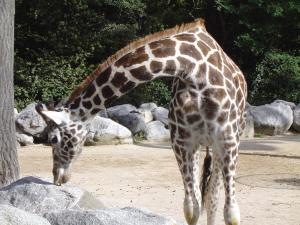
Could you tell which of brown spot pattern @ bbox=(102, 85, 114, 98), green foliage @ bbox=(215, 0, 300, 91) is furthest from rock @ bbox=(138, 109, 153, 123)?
brown spot pattern @ bbox=(102, 85, 114, 98)

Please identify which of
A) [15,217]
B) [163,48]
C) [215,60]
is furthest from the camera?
[215,60]

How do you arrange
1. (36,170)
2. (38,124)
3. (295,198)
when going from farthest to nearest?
(38,124), (36,170), (295,198)

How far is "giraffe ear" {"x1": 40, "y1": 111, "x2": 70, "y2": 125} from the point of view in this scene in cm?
445

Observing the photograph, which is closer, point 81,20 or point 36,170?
point 36,170

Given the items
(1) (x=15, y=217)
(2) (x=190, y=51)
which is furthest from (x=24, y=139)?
(1) (x=15, y=217)

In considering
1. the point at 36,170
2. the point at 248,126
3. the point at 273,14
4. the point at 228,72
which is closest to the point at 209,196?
the point at 228,72

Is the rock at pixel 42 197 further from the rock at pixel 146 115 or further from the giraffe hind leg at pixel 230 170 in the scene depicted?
the rock at pixel 146 115

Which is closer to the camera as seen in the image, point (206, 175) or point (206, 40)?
point (206, 40)

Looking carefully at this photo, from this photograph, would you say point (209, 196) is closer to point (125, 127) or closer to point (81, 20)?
point (125, 127)

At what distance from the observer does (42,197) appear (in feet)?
→ 16.2

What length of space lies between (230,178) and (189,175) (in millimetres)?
341

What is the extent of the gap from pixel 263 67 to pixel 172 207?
13.8 meters

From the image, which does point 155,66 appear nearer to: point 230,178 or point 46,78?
point 230,178

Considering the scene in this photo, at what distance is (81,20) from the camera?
65.4 ft
